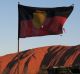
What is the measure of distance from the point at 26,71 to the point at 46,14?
145 ft

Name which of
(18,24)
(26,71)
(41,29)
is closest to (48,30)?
(41,29)

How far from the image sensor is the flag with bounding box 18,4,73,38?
81.3ft

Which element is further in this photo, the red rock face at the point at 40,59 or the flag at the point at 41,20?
the red rock face at the point at 40,59

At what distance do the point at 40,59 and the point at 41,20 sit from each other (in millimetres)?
47125

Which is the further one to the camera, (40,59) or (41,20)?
(40,59)

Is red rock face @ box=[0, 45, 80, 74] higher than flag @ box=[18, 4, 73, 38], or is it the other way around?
flag @ box=[18, 4, 73, 38]

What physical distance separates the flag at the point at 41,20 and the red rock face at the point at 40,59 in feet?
135

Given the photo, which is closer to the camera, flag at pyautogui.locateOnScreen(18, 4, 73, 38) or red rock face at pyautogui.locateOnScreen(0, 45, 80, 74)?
flag at pyautogui.locateOnScreen(18, 4, 73, 38)

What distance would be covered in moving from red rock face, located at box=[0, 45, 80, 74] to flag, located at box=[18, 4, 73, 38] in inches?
1616

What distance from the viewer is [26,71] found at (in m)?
68.8

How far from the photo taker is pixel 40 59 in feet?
237

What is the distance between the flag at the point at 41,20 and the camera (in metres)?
24.8

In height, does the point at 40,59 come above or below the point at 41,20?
below

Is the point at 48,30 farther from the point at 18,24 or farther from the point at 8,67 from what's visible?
the point at 8,67
